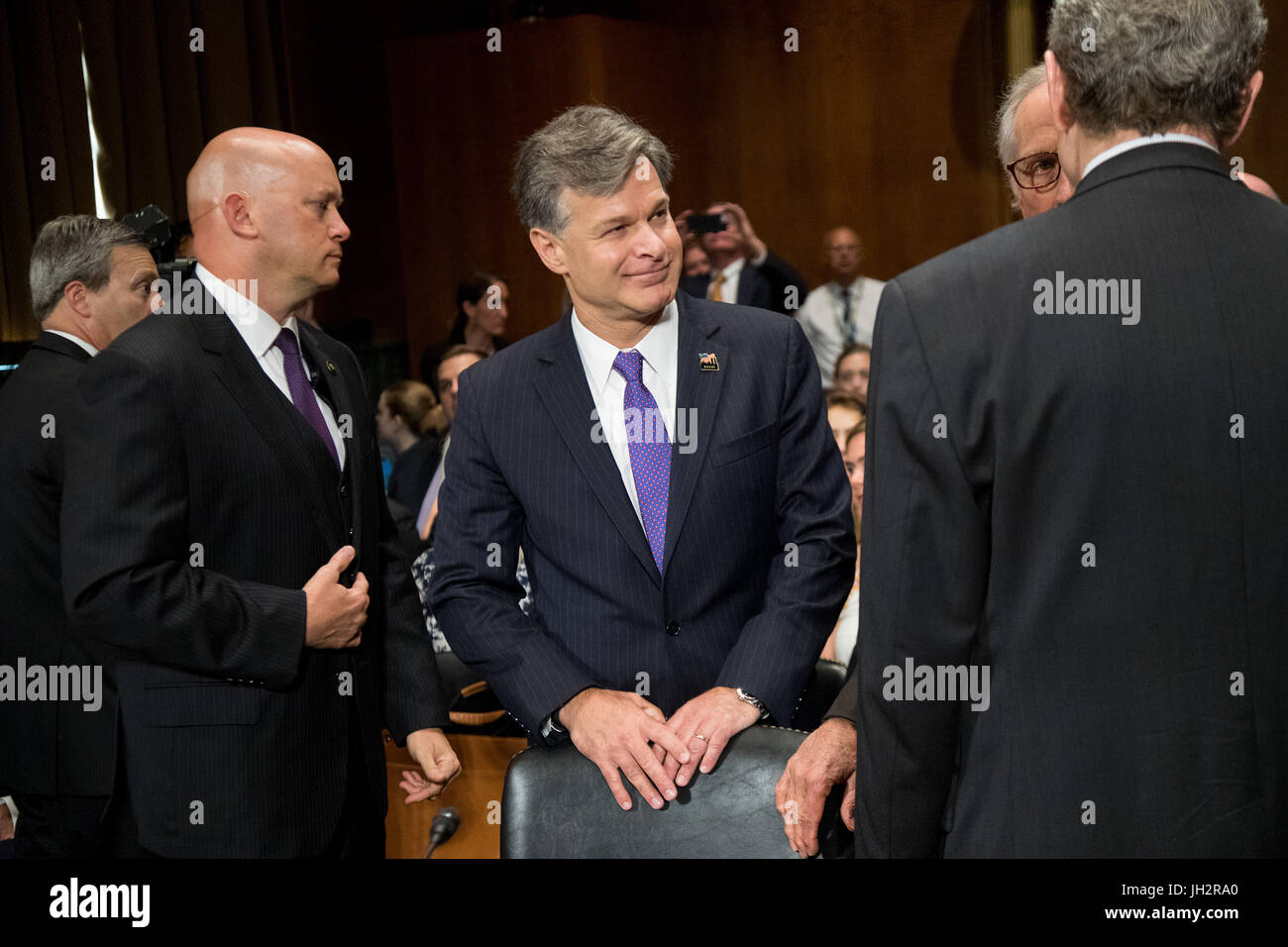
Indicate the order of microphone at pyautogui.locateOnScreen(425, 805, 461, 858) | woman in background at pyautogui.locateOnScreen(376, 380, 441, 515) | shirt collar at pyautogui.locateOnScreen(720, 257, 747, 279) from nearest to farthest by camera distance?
1. microphone at pyautogui.locateOnScreen(425, 805, 461, 858)
2. woman in background at pyautogui.locateOnScreen(376, 380, 441, 515)
3. shirt collar at pyautogui.locateOnScreen(720, 257, 747, 279)

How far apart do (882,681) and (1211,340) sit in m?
0.46

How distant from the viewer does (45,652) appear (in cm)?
288

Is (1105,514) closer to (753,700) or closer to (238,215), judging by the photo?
(753,700)

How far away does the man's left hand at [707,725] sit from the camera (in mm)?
1697

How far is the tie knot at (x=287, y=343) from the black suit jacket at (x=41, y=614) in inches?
34.5

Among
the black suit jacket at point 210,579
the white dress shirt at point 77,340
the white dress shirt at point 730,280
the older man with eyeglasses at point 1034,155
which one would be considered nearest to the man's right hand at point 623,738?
the black suit jacket at point 210,579

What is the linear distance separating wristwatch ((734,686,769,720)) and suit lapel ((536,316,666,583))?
23 centimetres

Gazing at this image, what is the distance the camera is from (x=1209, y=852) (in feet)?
4.25

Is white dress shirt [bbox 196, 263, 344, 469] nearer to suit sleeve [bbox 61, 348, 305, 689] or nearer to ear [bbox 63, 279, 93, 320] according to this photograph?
suit sleeve [bbox 61, 348, 305, 689]

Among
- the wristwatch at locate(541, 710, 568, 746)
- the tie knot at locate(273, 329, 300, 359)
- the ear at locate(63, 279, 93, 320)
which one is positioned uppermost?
the ear at locate(63, 279, 93, 320)

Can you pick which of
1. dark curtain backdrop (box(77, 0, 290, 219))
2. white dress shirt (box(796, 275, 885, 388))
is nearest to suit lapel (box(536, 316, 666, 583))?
white dress shirt (box(796, 275, 885, 388))

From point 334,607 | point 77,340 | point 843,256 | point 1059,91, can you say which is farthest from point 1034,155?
point 843,256

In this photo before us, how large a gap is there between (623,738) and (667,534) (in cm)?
37

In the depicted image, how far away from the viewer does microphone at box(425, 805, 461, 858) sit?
8.46 feet
